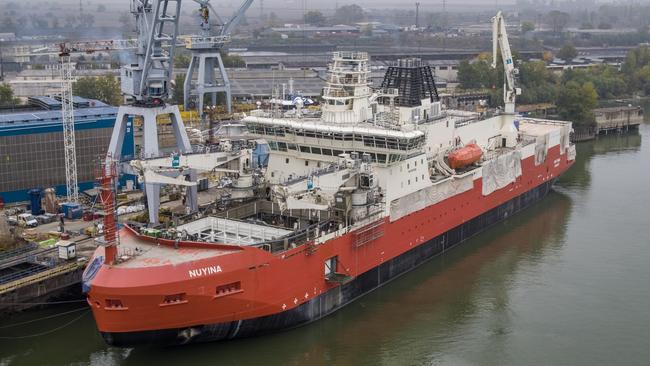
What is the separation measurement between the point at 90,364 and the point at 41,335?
226 cm

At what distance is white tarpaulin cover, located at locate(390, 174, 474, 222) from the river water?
218cm

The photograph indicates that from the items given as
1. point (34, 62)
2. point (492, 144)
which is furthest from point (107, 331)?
point (34, 62)

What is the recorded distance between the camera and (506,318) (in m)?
21.9

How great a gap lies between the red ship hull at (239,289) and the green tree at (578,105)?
29.6 meters

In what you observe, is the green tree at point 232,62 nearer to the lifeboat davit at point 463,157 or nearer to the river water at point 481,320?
the river water at point 481,320

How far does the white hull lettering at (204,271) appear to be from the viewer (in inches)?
707

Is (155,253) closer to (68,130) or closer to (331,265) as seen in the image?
(331,265)

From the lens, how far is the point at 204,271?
59.4 ft

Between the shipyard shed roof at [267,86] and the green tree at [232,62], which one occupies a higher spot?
the green tree at [232,62]

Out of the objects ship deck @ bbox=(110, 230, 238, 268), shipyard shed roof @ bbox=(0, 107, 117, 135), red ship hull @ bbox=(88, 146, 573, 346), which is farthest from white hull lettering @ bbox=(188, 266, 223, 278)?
shipyard shed roof @ bbox=(0, 107, 117, 135)

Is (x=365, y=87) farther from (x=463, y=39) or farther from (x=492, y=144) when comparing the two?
(x=463, y=39)

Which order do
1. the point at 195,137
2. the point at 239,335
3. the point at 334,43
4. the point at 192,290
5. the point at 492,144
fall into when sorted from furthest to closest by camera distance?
1. the point at 334,43
2. the point at 195,137
3. the point at 492,144
4. the point at 239,335
5. the point at 192,290

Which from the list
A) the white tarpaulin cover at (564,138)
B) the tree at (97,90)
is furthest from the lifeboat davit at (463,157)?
the tree at (97,90)

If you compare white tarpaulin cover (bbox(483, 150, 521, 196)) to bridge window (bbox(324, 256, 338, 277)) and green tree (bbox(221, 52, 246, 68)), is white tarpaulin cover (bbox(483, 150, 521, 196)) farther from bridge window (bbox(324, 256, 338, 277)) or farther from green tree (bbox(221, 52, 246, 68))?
green tree (bbox(221, 52, 246, 68))
